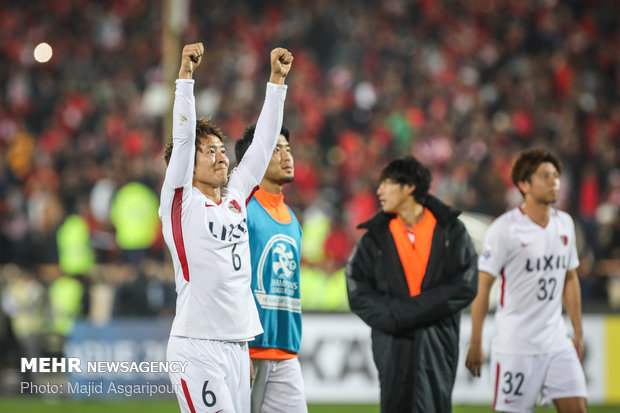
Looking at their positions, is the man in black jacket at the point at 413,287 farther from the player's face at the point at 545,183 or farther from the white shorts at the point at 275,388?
the player's face at the point at 545,183

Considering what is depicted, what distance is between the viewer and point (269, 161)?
577 centimetres

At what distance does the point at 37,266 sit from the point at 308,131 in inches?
235

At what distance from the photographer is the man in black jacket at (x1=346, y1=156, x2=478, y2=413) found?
217 inches

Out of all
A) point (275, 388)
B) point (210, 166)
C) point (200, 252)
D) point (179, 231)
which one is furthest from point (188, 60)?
point (275, 388)

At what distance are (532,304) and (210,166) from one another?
8.70ft

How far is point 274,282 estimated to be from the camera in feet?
18.7

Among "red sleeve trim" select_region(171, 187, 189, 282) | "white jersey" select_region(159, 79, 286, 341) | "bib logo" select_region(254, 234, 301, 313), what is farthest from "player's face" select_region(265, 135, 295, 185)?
"red sleeve trim" select_region(171, 187, 189, 282)

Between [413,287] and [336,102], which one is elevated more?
[336,102]

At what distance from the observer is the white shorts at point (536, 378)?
6434 millimetres

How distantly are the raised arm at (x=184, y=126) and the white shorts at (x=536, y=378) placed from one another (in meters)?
2.90

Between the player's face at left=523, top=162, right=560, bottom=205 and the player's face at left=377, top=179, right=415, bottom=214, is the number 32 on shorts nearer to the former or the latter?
the player's face at left=523, top=162, right=560, bottom=205

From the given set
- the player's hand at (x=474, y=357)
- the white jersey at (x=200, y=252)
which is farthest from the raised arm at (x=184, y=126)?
the player's hand at (x=474, y=357)

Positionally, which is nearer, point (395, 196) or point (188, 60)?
point (188, 60)

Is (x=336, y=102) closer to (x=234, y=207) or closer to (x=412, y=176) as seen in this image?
(x=412, y=176)
